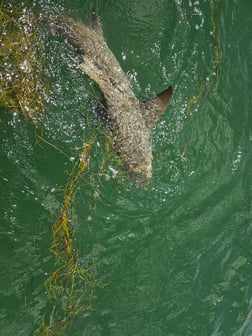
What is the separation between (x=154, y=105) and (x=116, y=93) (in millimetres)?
439

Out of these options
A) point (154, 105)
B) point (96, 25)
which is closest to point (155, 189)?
point (154, 105)

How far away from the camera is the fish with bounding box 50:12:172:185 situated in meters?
5.76

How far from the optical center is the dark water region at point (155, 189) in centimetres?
639

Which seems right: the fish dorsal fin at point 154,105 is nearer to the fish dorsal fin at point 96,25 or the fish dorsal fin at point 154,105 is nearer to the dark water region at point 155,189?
the dark water region at point 155,189

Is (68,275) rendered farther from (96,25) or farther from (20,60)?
(96,25)

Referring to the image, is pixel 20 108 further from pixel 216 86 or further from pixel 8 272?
pixel 216 86

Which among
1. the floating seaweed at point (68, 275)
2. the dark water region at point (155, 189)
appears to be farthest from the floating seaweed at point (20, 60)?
the floating seaweed at point (68, 275)

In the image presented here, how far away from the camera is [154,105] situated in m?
6.02

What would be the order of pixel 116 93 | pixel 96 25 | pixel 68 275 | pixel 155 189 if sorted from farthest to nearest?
pixel 155 189
pixel 68 275
pixel 96 25
pixel 116 93

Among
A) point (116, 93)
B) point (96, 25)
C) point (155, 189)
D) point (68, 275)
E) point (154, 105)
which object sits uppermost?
point (96, 25)

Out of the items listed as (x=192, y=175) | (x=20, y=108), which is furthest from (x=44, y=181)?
(x=192, y=175)

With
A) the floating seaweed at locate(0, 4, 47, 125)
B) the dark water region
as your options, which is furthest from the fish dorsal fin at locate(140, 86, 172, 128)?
the floating seaweed at locate(0, 4, 47, 125)

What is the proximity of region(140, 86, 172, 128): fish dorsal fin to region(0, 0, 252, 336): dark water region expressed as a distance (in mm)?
466

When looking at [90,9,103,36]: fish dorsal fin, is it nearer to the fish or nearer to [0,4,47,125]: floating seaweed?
the fish
